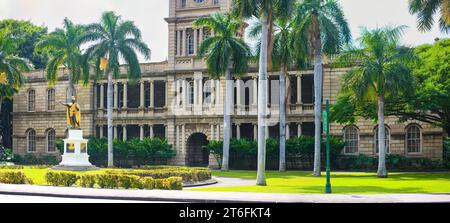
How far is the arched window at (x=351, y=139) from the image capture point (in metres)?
54.9

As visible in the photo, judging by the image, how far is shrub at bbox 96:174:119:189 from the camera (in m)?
29.8

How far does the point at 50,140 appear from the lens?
66.8m

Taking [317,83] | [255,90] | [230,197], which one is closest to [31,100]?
[255,90]

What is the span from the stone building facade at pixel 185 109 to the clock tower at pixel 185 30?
9 cm

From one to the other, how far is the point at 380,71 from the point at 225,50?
11786mm

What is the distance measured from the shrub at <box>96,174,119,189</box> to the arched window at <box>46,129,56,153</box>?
37.8 meters

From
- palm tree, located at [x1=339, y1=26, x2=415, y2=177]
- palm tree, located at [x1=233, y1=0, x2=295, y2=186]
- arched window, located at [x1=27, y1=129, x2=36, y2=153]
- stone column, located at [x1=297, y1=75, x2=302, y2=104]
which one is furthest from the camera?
arched window, located at [x1=27, y1=129, x2=36, y2=153]

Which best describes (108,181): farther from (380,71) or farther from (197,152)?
(197,152)

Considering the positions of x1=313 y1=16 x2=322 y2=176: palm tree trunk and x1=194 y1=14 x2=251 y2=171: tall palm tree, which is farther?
x1=194 y1=14 x2=251 y2=171: tall palm tree

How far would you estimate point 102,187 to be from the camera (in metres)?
30.1

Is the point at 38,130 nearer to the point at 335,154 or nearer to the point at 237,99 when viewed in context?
the point at 237,99

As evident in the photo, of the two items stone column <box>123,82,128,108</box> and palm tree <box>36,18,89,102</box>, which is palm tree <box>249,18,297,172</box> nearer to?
palm tree <box>36,18,89,102</box>

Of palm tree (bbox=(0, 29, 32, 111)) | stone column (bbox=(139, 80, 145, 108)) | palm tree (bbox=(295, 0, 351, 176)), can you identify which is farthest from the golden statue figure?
stone column (bbox=(139, 80, 145, 108))

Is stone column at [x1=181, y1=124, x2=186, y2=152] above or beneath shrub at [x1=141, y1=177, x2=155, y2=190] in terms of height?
above
